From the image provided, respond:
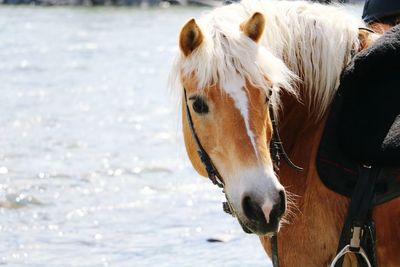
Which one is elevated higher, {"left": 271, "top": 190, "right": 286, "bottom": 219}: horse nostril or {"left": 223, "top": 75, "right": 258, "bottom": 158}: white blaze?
{"left": 223, "top": 75, "right": 258, "bottom": 158}: white blaze

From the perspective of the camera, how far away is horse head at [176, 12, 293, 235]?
8.60 ft

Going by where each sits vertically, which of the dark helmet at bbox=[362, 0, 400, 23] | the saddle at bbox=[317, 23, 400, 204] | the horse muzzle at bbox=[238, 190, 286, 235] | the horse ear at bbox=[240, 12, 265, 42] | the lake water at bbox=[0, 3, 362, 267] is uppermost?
the horse ear at bbox=[240, 12, 265, 42]

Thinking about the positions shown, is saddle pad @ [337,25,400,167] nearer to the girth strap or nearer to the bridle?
the girth strap

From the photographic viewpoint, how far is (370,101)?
→ 2.96 meters

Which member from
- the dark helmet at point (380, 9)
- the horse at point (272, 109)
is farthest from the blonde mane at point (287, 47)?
the dark helmet at point (380, 9)

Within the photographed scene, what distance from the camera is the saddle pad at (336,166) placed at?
2918mm

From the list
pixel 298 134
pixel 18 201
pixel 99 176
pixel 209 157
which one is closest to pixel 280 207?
pixel 209 157

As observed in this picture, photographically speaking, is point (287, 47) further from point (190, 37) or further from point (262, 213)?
point (262, 213)

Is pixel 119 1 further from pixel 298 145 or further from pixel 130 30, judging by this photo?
pixel 298 145

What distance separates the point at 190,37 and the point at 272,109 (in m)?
0.34

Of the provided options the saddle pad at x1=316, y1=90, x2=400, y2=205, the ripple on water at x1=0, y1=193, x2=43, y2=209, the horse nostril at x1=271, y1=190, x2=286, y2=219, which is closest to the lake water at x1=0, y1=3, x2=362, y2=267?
the ripple on water at x1=0, y1=193, x2=43, y2=209

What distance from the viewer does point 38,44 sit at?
63.6ft

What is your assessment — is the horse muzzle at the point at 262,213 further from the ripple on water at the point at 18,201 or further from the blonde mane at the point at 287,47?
the ripple on water at the point at 18,201

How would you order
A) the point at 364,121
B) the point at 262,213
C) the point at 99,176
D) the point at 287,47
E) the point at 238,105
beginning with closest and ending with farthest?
the point at 262,213 → the point at 238,105 → the point at 364,121 → the point at 287,47 → the point at 99,176
